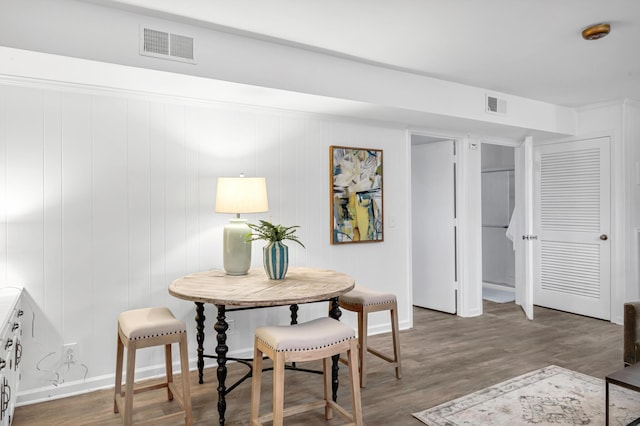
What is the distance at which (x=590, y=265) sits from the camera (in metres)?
4.99

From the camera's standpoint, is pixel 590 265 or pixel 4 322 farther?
pixel 590 265

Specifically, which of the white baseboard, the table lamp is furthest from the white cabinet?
the white baseboard

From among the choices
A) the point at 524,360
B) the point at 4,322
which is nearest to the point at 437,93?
the point at 524,360

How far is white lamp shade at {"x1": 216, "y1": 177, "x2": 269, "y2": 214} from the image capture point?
3.03 meters

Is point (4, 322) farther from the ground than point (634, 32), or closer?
closer

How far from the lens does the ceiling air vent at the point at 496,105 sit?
4.22 metres

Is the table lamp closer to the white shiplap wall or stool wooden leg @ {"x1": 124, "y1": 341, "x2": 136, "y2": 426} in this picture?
the white shiplap wall

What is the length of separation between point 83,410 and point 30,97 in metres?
1.99

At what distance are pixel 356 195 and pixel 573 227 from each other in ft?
9.00

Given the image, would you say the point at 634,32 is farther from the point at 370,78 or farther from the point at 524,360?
the point at 524,360

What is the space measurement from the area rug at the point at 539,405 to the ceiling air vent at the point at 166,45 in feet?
8.36

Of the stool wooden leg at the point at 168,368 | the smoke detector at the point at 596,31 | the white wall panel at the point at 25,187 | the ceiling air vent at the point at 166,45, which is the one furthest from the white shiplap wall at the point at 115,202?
the smoke detector at the point at 596,31

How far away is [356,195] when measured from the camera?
165 inches

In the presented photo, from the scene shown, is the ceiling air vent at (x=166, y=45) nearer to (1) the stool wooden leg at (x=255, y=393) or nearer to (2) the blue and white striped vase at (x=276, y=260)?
(2) the blue and white striped vase at (x=276, y=260)
